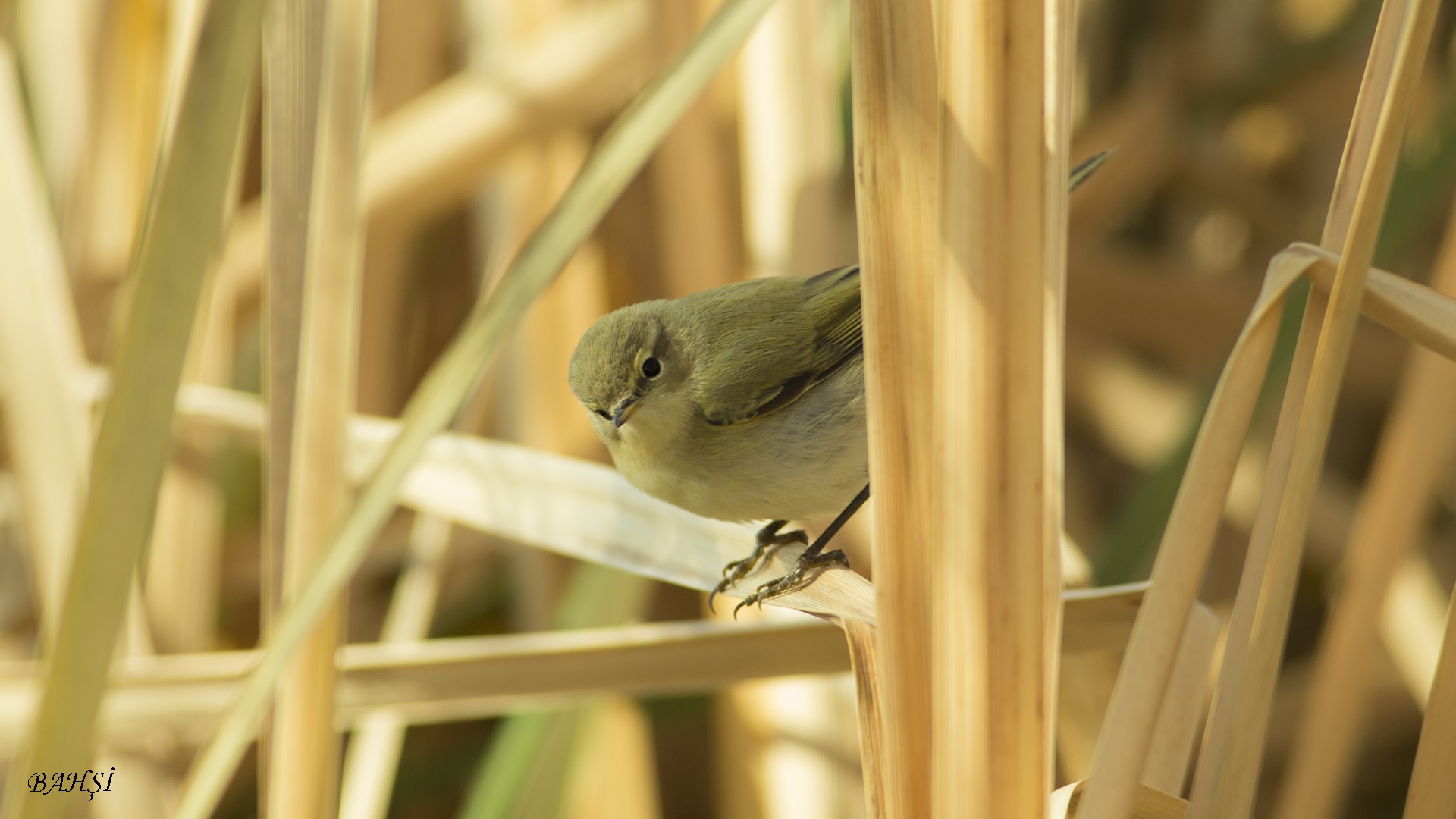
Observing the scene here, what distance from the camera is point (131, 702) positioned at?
4.40ft

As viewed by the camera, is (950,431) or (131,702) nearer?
(950,431)

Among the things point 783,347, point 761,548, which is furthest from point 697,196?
point 761,548

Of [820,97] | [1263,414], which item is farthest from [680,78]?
[1263,414]

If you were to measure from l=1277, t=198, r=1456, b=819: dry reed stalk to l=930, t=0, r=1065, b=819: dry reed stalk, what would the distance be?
0.73m

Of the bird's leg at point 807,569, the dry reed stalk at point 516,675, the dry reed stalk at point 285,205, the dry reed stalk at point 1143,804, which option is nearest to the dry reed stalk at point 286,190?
the dry reed stalk at point 285,205

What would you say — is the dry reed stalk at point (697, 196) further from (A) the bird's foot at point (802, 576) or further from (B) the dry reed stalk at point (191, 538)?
(B) the dry reed stalk at point (191, 538)

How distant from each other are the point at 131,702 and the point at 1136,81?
270cm

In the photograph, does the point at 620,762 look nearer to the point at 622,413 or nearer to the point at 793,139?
the point at 622,413

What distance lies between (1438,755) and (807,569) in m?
0.69

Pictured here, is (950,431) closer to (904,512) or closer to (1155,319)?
(904,512)

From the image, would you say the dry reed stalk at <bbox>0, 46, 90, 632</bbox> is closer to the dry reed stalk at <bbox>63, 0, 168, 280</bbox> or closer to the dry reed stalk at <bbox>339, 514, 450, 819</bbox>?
the dry reed stalk at <bbox>63, 0, 168, 280</bbox>

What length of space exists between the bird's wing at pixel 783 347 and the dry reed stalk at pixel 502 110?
0.80 metres

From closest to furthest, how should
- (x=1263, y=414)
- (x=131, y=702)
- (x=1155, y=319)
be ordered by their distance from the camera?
(x=131, y=702) → (x=1263, y=414) → (x=1155, y=319)

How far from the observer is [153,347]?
787mm
